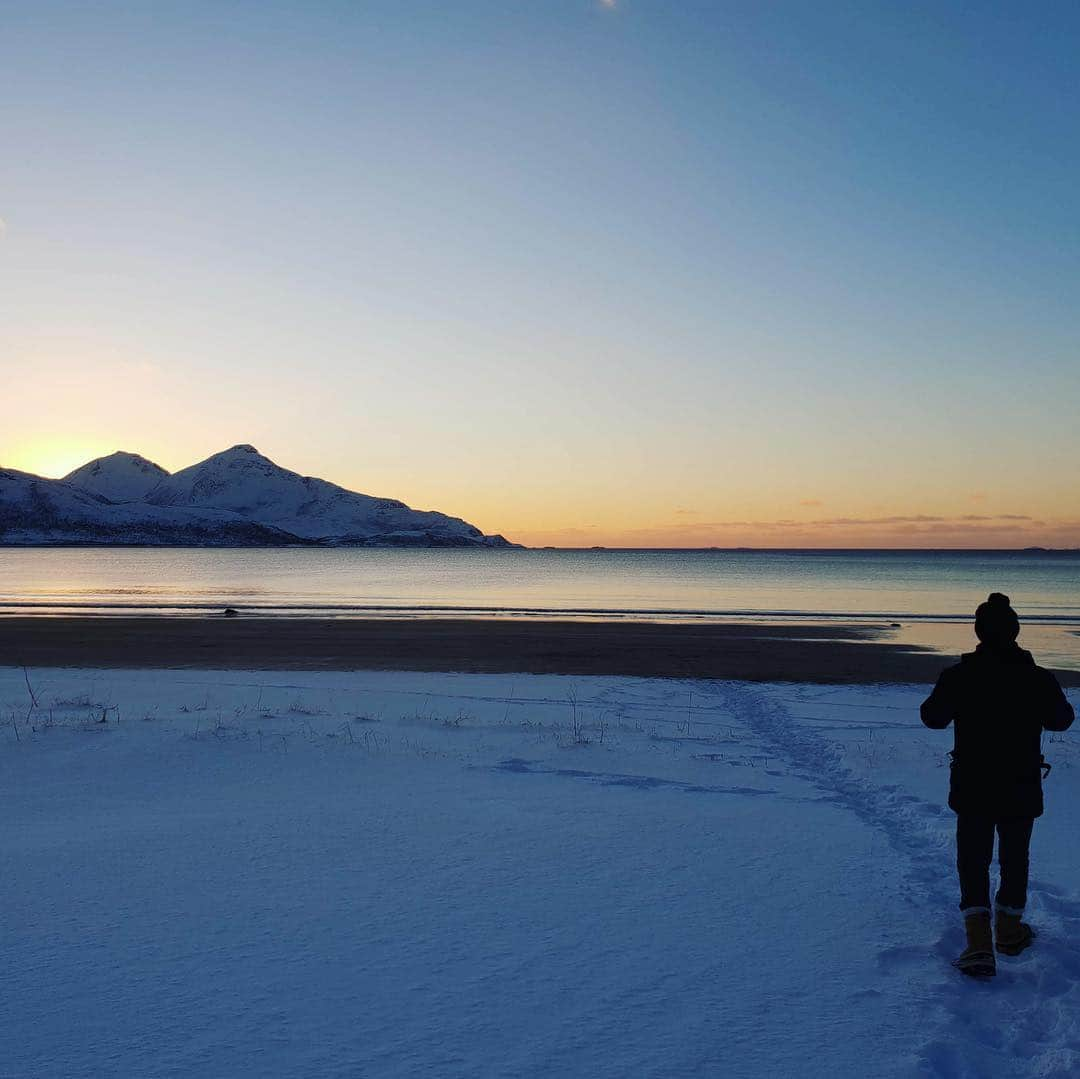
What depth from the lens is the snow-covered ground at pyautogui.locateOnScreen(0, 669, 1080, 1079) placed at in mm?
4305

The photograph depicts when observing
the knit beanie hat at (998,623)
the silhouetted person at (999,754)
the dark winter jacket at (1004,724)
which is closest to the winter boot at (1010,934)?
the silhouetted person at (999,754)

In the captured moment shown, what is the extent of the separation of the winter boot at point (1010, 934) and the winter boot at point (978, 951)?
0.22 metres

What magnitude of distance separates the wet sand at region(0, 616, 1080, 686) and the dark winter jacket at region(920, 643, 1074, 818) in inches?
668

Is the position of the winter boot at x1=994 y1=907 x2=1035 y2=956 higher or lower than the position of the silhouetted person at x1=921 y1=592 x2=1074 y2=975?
lower

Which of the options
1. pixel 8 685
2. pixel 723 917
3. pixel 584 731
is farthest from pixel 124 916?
pixel 8 685

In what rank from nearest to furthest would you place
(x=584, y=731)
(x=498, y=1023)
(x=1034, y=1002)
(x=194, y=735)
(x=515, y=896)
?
(x=498, y=1023) → (x=1034, y=1002) → (x=515, y=896) → (x=194, y=735) → (x=584, y=731)

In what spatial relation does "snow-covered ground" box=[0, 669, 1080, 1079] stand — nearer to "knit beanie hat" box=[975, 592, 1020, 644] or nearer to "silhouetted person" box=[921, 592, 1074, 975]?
"silhouetted person" box=[921, 592, 1074, 975]

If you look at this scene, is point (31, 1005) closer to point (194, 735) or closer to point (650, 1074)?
point (650, 1074)

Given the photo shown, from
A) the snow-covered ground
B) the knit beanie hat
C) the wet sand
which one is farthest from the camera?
the wet sand

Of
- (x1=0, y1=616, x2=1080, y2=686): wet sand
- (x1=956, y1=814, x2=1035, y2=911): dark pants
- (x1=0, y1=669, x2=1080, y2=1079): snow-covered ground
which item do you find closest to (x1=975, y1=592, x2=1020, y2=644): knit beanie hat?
(x1=956, y1=814, x2=1035, y2=911): dark pants

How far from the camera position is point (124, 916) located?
19.0ft

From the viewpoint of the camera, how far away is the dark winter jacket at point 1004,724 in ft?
17.8

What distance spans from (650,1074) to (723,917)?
203 cm

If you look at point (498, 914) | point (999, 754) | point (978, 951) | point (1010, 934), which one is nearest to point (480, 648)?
point (498, 914)
